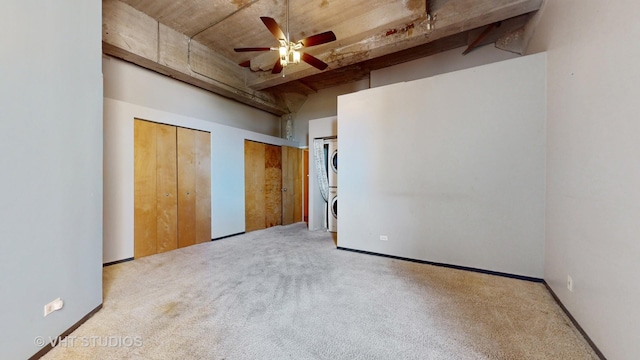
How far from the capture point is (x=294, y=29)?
409 centimetres

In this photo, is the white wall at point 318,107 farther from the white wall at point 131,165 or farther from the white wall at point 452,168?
the white wall at point 452,168

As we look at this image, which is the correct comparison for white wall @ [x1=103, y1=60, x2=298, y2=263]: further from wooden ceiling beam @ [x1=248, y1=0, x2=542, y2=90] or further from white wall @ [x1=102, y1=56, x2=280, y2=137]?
wooden ceiling beam @ [x1=248, y1=0, x2=542, y2=90]

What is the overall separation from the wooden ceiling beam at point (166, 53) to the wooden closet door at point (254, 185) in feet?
4.28

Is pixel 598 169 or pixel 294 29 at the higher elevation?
pixel 294 29

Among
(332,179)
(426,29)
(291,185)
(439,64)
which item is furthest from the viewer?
(291,185)

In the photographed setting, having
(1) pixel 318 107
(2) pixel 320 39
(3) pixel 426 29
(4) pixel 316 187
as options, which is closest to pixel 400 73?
(3) pixel 426 29

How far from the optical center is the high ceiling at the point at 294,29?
341 cm

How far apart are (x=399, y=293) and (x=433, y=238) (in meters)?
1.20

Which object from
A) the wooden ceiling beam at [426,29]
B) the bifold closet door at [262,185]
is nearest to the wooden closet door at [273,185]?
the bifold closet door at [262,185]

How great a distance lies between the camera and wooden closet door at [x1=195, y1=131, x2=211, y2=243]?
456 cm

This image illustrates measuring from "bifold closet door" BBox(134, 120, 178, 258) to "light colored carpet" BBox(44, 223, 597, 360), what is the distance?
1.92 ft

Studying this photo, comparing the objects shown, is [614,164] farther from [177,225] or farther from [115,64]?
[115,64]

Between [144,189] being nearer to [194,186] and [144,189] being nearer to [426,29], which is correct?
[194,186]

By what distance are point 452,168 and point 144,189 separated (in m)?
4.67
